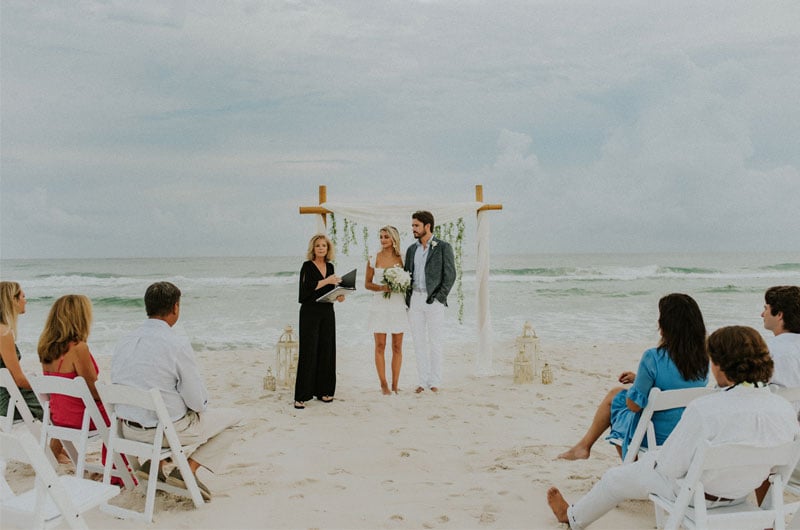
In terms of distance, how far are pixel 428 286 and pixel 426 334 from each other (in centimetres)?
59

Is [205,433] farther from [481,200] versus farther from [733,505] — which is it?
[481,200]

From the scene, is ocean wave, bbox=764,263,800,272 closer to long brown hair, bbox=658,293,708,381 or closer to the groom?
the groom

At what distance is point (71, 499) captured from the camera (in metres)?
2.62

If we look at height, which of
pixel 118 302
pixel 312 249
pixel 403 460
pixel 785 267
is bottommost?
pixel 118 302

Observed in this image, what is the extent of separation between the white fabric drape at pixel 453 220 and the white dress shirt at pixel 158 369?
160 inches

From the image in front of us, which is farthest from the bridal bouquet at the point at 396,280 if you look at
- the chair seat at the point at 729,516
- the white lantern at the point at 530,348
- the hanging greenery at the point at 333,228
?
the chair seat at the point at 729,516

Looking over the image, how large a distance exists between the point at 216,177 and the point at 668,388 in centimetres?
3074

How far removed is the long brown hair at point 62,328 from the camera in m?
3.84

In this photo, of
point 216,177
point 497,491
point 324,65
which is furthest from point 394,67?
point 497,491

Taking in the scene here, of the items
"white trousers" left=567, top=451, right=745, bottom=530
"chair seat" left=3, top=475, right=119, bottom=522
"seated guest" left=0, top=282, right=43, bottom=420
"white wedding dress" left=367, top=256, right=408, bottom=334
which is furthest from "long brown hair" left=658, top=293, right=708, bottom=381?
"seated guest" left=0, top=282, right=43, bottom=420

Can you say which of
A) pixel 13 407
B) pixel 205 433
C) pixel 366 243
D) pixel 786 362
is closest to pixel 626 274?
pixel 366 243

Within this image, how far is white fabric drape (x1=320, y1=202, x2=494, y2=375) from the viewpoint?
293 inches

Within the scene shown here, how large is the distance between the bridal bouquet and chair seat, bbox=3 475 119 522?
4.39 m

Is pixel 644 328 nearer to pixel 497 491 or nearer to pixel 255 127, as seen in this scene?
pixel 497 491
